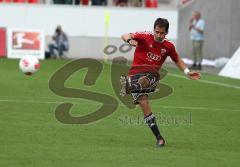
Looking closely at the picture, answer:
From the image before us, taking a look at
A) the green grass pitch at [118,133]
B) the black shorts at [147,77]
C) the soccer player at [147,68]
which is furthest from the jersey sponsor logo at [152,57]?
the green grass pitch at [118,133]

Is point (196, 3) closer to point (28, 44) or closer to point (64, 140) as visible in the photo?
point (28, 44)

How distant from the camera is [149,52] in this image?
12.2 meters

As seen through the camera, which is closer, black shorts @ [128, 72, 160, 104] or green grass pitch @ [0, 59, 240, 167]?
green grass pitch @ [0, 59, 240, 167]

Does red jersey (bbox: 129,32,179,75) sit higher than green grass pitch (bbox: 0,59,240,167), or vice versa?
red jersey (bbox: 129,32,179,75)

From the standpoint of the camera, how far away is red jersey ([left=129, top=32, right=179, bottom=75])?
12.1m

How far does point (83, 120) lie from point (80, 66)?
54.1 feet

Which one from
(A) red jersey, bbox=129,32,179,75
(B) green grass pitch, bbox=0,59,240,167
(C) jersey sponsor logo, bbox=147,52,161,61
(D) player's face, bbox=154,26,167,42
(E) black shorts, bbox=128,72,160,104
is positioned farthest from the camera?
(E) black shorts, bbox=128,72,160,104

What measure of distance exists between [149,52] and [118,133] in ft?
6.47

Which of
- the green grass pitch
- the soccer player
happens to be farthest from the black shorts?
the green grass pitch

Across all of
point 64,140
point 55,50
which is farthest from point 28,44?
point 64,140

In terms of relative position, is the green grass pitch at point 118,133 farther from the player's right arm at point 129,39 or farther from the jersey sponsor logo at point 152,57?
the player's right arm at point 129,39

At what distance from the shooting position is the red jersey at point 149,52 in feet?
39.6

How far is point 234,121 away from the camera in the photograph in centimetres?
1605

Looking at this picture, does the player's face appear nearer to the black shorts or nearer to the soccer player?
the soccer player
